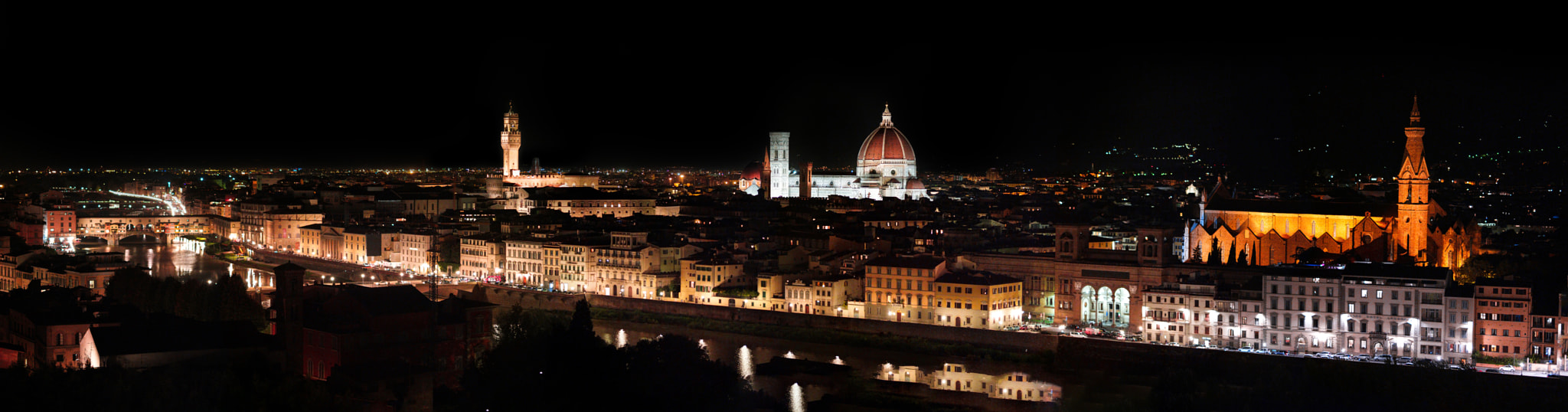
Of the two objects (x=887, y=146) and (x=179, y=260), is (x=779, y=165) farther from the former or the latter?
(x=179, y=260)

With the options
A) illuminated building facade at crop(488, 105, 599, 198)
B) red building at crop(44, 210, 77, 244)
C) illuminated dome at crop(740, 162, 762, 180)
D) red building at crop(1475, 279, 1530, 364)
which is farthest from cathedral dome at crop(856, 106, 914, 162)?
red building at crop(1475, 279, 1530, 364)

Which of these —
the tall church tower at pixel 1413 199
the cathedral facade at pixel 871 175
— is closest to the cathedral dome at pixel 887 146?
the cathedral facade at pixel 871 175

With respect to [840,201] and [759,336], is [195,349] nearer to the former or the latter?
[759,336]

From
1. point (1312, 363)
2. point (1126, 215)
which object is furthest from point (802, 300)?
point (1126, 215)

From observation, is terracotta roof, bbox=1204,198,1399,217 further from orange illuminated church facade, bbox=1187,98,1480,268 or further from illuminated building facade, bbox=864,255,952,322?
illuminated building facade, bbox=864,255,952,322

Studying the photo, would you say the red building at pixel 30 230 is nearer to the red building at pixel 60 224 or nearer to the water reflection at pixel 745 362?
the red building at pixel 60 224

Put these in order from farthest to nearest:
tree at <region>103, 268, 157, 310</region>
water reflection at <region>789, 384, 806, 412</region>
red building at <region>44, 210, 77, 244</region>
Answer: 1. red building at <region>44, 210, 77, 244</region>
2. tree at <region>103, 268, 157, 310</region>
3. water reflection at <region>789, 384, 806, 412</region>
